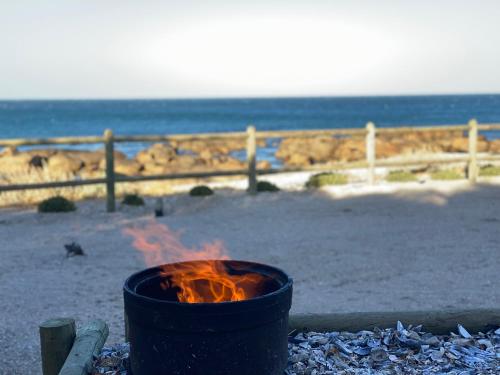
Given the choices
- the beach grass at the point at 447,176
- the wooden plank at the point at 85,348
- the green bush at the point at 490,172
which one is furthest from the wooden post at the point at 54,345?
the green bush at the point at 490,172

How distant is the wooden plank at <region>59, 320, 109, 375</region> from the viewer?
367cm

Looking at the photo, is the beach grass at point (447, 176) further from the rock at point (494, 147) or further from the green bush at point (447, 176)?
the rock at point (494, 147)

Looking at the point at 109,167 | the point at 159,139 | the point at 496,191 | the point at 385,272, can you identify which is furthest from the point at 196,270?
the point at 496,191

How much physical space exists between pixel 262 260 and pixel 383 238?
2014 mm

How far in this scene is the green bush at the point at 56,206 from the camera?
11609 millimetres

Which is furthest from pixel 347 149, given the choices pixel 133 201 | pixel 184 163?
pixel 133 201

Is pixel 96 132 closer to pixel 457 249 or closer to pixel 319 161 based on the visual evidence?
pixel 319 161

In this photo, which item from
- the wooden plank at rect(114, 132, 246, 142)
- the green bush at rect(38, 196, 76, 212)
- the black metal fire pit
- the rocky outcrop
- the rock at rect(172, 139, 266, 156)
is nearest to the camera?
the black metal fire pit

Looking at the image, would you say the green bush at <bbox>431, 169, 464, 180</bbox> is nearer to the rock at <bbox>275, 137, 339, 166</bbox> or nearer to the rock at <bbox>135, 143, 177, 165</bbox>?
the rock at <bbox>275, 137, 339, 166</bbox>

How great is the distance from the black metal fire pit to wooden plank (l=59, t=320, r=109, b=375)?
30 centimetres

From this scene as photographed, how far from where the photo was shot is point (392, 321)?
4520 mm

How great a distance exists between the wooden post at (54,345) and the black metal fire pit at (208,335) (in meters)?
0.48

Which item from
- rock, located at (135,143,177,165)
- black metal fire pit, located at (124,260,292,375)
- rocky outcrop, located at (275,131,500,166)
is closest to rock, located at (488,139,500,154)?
rocky outcrop, located at (275,131,500,166)

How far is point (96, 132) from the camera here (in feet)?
197
